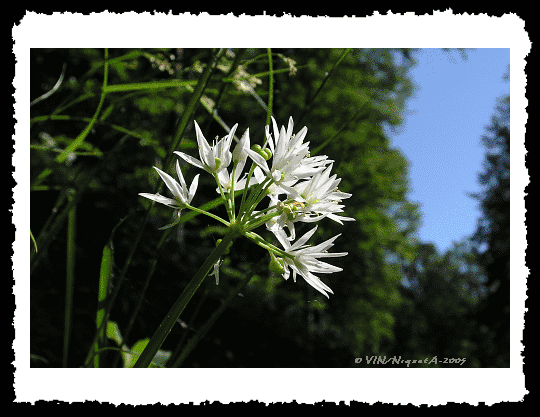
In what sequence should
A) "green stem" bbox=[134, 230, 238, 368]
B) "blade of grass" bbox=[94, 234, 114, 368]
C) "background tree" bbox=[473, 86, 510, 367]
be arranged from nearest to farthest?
"green stem" bbox=[134, 230, 238, 368] → "blade of grass" bbox=[94, 234, 114, 368] → "background tree" bbox=[473, 86, 510, 367]

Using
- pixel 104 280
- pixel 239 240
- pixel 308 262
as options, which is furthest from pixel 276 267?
pixel 239 240

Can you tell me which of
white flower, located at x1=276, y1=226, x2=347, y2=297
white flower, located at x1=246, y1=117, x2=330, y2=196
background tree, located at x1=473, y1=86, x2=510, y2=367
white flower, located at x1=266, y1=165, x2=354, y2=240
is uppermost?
white flower, located at x1=246, y1=117, x2=330, y2=196

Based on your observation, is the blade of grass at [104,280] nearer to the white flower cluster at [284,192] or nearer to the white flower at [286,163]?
the white flower cluster at [284,192]

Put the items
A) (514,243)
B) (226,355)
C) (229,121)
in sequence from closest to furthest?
(514,243)
(226,355)
(229,121)

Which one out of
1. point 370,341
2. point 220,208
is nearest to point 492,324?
point 370,341

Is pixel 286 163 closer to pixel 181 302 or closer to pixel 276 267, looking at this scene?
pixel 276 267

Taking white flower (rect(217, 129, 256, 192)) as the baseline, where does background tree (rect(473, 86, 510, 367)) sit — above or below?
below

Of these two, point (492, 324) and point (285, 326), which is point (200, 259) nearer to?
point (285, 326)

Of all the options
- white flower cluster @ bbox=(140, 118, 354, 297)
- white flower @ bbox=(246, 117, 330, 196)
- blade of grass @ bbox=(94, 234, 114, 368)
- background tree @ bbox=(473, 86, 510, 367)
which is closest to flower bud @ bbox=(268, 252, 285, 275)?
white flower cluster @ bbox=(140, 118, 354, 297)

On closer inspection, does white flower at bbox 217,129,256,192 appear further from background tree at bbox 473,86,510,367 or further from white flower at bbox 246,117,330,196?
background tree at bbox 473,86,510,367
